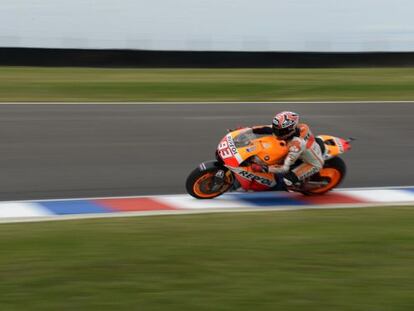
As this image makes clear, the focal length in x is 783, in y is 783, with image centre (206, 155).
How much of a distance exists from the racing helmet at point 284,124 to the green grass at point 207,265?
1708mm

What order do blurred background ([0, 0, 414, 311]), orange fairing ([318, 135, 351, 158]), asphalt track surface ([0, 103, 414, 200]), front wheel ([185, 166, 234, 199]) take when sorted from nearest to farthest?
1. blurred background ([0, 0, 414, 311])
2. front wheel ([185, 166, 234, 199])
3. orange fairing ([318, 135, 351, 158])
4. asphalt track surface ([0, 103, 414, 200])

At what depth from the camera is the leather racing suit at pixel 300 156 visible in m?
9.28

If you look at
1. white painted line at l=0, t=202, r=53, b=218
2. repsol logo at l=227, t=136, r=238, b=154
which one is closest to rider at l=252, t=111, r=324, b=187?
repsol logo at l=227, t=136, r=238, b=154

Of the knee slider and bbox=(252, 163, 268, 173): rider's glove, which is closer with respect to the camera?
bbox=(252, 163, 268, 173): rider's glove

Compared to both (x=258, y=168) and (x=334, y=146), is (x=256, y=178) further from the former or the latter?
(x=334, y=146)

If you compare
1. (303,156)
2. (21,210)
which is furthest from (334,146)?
(21,210)

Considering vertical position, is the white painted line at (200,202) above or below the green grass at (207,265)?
above

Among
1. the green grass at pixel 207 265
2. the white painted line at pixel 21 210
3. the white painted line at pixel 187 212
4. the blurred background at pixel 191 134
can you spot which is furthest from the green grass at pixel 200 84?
the green grass at pixel 207 265

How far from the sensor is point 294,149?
365 inches

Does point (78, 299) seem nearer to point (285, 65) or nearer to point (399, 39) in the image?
→ point (285, 65)

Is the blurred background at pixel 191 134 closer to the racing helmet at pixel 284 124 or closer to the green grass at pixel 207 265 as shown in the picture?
the green grass at pixel 207 265

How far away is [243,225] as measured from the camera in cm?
755

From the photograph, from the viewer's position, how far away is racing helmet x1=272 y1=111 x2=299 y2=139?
912cm

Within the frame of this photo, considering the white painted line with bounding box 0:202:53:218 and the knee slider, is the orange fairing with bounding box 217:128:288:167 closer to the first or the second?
the knee slider
